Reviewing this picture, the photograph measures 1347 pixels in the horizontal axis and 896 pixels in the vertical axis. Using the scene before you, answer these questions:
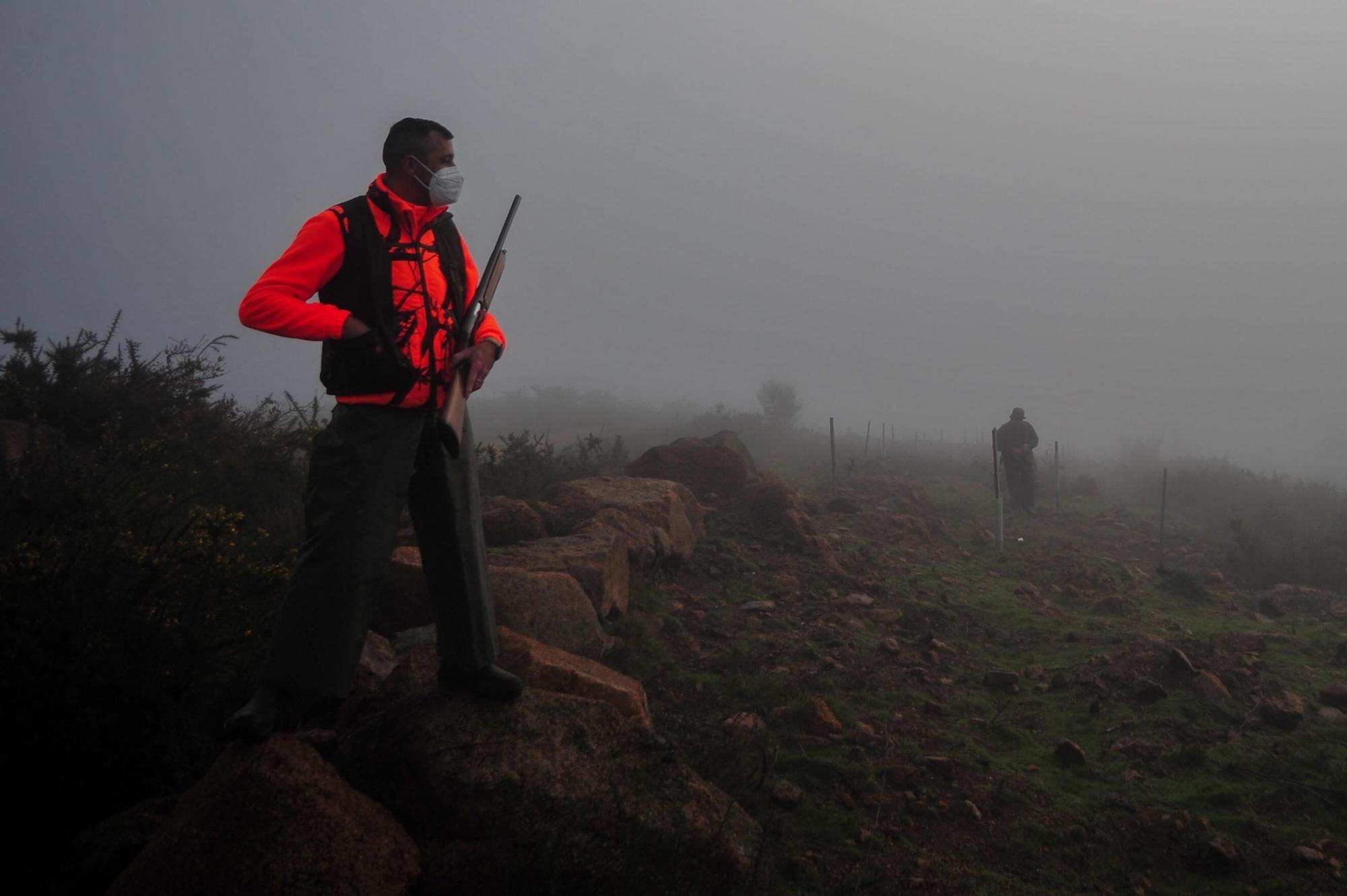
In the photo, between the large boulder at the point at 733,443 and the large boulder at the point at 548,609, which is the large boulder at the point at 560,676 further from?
the large boulder at the point at 733,443

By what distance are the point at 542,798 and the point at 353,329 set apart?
1.38 meters

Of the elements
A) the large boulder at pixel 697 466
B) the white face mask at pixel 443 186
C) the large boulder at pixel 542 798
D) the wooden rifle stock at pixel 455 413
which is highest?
the white face mask at pixel 443 186

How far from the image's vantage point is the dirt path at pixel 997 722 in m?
2.97

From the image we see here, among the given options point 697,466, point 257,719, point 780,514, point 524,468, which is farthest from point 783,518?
point 257,719

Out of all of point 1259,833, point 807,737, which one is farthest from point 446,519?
point 1259,833

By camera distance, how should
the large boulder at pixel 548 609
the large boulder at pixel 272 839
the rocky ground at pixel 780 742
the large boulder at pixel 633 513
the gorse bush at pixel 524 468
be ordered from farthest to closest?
the gorse bush at pixel 524 468, the large boulder at pixel 633 513, the large boulder at pixel 548 609, the rocky ground at pixel 780 742, the large boulder at pixel 272 839

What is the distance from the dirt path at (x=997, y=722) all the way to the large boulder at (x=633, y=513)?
282 mm

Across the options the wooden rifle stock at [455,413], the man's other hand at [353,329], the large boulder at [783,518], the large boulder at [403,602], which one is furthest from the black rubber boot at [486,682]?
the large boulder at [783,518]

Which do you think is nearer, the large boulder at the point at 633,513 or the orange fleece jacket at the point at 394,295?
the orange fleece jacket at the point at 394,295

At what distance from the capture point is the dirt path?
2.97 meters

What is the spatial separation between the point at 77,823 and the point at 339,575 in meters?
1.03

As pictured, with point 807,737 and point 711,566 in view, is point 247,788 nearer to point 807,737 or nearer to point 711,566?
point 807,737

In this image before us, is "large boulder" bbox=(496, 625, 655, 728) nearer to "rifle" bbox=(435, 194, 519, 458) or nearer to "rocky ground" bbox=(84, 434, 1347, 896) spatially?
"rocky ground" bbox=(84, 434, 1347, 896)

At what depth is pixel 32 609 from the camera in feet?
7.93
